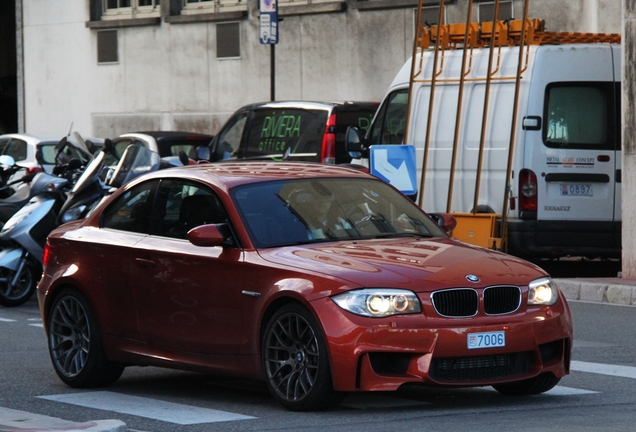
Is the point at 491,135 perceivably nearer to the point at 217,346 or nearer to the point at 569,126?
the point at 569,126

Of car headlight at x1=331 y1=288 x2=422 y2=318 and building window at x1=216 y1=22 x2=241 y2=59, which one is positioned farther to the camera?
building window at x1=216 y1=22 x2=241 y2=59

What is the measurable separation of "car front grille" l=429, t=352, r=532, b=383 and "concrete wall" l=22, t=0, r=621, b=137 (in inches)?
605

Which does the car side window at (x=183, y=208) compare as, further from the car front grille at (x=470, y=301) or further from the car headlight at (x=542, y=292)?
the car headlight at (x=542, y=292)

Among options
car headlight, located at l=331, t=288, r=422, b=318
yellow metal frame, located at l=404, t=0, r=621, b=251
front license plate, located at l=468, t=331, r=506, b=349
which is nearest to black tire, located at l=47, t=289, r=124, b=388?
car headlight, located at l=331, t=288, r=422, b=318

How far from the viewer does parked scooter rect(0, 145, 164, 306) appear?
13.8 metres

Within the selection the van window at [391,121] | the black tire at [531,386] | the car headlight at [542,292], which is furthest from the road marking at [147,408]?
the van window at [391,121]

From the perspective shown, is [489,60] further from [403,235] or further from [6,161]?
[403,235]

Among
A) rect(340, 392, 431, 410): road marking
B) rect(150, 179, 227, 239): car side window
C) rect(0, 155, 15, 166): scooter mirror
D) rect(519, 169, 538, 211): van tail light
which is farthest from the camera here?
rect(0, 155, 15, 166): scooter mirror

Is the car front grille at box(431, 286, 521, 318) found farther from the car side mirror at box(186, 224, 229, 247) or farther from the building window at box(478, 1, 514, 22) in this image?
the building window at box(478, 1, 514, 22)

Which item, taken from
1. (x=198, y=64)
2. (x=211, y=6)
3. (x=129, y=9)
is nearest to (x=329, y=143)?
(x=198, y=64)

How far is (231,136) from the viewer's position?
19.4 m

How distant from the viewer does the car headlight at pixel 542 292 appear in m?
7.64

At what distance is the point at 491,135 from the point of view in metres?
15.3

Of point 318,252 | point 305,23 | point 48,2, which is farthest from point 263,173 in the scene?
point 48,2
